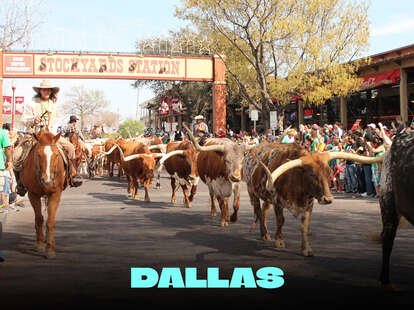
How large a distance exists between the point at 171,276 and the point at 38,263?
196 cm

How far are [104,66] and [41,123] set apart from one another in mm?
23602

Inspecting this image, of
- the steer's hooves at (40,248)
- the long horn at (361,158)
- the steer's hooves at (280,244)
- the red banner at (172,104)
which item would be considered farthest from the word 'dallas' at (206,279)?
the red banner at (172,104)

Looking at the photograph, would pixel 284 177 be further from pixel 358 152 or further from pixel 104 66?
pixel 104 66

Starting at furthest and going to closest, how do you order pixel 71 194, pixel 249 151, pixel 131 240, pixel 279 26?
1. pixel 279 26
2. pixel 71 194
3. pixel 249 151
4. pixel 131 240

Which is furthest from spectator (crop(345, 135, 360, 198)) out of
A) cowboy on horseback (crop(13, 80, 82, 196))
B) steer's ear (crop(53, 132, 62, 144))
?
steer's ear (crop(53, 132, 62, 144))

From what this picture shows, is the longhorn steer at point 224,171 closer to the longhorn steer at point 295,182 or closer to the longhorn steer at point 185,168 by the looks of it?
the longhorn steer at point 295,182

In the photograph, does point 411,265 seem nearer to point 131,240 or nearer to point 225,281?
point 225,281

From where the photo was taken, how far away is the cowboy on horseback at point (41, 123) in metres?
7.97

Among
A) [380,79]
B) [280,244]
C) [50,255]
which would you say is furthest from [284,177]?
[380,79]

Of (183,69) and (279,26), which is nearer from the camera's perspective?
(279,26)

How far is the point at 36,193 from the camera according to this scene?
7324 mm

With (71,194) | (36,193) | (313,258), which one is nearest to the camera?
(313,258)

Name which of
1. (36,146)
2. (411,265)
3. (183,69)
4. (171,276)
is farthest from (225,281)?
(183,69)

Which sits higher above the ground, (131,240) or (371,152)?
(371,152)
